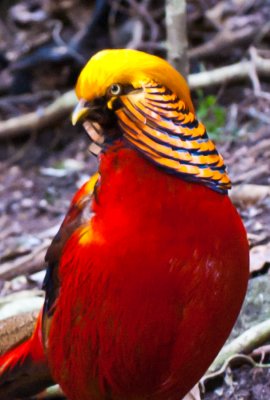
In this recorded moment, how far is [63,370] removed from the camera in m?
2.33

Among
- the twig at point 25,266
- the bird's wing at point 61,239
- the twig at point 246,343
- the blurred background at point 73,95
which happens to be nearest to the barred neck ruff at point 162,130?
the bird's wing at point 61,239

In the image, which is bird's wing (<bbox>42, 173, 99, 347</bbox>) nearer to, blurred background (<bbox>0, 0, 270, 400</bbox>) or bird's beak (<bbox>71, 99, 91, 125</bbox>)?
bird's beak (<bbox>71, 99, 91, 125</bbox>)

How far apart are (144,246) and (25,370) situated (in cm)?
84

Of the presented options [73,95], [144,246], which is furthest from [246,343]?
[73,95]

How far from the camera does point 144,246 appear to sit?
6.69 ft

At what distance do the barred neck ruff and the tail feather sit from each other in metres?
0.81

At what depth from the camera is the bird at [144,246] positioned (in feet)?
6.51

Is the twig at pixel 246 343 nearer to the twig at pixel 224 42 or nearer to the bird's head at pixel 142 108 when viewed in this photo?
the bird's head at pixel 142 108

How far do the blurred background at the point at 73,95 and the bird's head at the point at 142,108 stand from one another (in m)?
1.56

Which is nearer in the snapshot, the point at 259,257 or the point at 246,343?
the point at 246,343

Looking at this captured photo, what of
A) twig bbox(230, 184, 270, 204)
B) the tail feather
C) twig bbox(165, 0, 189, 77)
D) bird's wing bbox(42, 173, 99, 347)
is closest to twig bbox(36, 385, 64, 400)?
the tail feather

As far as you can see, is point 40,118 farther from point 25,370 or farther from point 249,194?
point 25,370

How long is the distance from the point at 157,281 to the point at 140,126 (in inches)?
14.9

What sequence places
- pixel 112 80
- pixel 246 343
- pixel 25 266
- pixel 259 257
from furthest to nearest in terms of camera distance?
pixel 25 266
pixel 259 257
pixel 246 343
pixel 112 80
